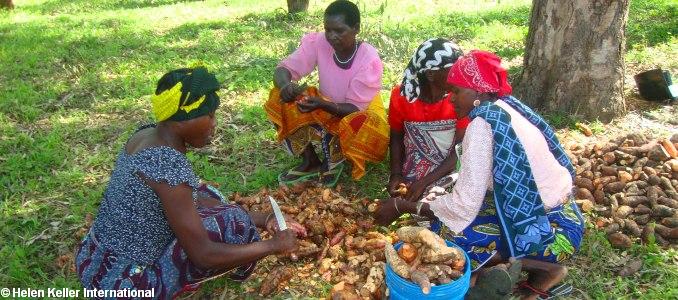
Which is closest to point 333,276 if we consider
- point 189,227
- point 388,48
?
point 189,227

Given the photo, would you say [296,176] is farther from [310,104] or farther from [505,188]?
[505,188]

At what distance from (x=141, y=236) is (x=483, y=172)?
5.25 feet

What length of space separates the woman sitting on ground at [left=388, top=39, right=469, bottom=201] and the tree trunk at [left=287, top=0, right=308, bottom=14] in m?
5.54

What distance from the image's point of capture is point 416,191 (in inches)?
125

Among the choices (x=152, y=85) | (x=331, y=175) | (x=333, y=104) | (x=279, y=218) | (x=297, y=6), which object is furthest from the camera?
(x=297, y=6)

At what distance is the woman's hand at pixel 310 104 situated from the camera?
3.50 meters

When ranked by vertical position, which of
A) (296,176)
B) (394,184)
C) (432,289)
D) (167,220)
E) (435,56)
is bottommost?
(296,176)

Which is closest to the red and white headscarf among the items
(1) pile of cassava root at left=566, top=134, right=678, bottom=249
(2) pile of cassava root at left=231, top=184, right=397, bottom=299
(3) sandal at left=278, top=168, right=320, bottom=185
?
(2) pile of cassava root at left=231, top=184, right=397, bottom=299

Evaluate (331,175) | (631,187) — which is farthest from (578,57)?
(331,175)

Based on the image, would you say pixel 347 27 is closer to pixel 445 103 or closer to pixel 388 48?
pixel 445 103

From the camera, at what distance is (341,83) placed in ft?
12.4

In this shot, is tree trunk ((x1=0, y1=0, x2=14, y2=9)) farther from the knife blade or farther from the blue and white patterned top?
the knife blade

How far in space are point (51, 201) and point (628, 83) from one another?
16.7ft

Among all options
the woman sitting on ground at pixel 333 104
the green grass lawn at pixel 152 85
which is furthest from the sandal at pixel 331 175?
the green grass lawn at pixel 152 85
